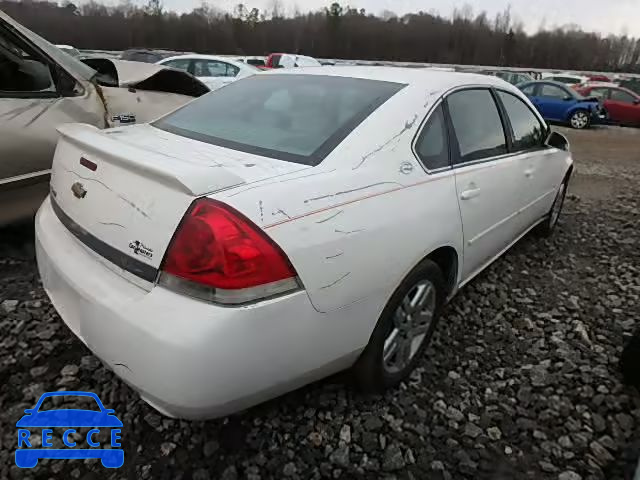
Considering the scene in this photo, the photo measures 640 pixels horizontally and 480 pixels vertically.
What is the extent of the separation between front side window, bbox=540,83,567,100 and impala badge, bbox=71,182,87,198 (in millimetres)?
14955

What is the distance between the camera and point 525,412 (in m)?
2.14

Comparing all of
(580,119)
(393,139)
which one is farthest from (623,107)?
(393,139)

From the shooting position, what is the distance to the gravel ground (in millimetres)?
1790

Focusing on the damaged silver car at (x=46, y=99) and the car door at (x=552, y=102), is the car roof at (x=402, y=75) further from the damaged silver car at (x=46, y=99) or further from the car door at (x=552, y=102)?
the car door at (x=552, y=102)

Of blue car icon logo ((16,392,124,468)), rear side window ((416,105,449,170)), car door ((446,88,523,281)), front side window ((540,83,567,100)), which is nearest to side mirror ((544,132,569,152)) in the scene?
car door ((446,88,523,281))

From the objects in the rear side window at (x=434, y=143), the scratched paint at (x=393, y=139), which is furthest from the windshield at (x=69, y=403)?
the rear side window at (x=434, y=143)

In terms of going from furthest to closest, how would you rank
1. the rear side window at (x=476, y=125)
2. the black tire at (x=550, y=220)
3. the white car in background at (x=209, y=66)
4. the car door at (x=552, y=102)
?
the car door at (x=552, y=102)
the white car in background at (x=209, y=66)
the black tire at (x=550, y=220)
the rear side window at (x=476, y=125)

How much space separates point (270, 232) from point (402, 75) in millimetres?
1408

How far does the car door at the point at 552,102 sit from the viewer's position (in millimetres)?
13680

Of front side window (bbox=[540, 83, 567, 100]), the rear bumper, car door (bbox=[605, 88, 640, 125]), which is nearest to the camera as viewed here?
the rear bumper

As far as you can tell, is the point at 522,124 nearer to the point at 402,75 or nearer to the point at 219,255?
the point at 402,75

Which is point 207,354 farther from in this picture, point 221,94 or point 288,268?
point 221,94

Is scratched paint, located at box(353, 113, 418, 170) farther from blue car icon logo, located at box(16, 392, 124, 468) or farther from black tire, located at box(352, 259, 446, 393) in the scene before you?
blue car icon logo, located at box(16, 392, 124, 468)

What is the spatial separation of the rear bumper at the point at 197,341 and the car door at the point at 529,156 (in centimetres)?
193
